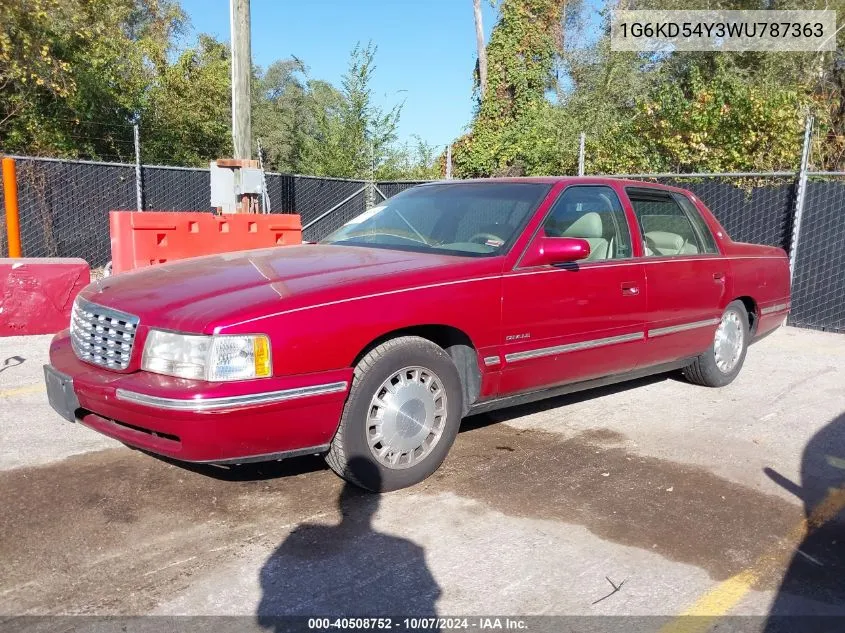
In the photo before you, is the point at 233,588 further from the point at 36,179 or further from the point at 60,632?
the point at 36,179

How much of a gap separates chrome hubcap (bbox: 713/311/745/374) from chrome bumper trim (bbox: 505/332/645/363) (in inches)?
54.8

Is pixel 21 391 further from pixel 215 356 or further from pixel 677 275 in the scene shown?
pixel 677 275

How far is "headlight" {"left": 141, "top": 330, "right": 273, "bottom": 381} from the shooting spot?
3.20 meters

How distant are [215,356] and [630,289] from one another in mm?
2880

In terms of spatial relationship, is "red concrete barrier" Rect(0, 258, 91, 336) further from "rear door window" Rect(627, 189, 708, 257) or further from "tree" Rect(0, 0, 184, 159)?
"tree" Rect(0, 0, 184, 159)

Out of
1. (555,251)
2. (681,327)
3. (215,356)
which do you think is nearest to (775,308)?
(681,327)

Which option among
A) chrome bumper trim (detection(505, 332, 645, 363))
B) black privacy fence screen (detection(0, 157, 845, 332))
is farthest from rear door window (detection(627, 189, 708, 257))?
black privacy fence screen (detection(0, 157, 845, 332))

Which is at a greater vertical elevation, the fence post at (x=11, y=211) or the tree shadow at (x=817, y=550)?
the fence post at (x=11, y=211)

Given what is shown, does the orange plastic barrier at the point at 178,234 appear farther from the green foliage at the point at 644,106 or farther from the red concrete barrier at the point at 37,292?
the green foliage at the point at 644,106

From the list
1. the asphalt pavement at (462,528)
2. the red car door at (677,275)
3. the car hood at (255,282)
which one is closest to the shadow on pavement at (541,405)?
the asphalt pavement at (462,528)

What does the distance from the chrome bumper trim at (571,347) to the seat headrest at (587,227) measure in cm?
70

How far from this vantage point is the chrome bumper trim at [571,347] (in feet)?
14.1

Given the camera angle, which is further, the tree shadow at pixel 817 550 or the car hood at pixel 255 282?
the car hood at pixel 255 282

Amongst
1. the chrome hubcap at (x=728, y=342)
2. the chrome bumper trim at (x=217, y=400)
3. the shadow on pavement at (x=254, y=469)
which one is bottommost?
the shadow on pavement at (x=254, y=469)
